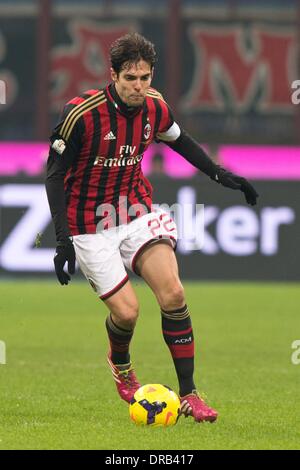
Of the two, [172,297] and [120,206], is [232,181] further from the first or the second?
[172,297]

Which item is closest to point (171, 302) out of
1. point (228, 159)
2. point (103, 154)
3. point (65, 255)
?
point (65, 255)

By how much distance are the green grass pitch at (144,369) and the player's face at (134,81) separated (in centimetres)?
172

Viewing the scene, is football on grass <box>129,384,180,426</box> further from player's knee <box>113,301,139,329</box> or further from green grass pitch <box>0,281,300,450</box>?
player's knee <box>113,301,139,329</box>

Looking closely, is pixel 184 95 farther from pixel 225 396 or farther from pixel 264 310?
pixel 225 396

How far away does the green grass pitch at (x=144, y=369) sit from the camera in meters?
6.89

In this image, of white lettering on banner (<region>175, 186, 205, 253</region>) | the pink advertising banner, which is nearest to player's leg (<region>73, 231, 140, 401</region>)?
white lettering on banner (<region>175, 186, 205, 253</region>)

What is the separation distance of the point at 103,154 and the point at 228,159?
609 inches

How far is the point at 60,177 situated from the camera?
293 inches

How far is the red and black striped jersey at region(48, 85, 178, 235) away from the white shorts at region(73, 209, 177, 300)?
56 mm

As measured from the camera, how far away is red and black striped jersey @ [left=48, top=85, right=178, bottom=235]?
7477mm

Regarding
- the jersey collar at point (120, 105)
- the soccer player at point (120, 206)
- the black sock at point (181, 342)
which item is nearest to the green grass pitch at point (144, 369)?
the black sock at point (181, 342)

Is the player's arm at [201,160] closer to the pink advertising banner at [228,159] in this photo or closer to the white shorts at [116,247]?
the white shorts at [116,247]

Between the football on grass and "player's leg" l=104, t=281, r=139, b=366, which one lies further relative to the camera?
"player's leg" l=104, t=281, r=139, b=366
